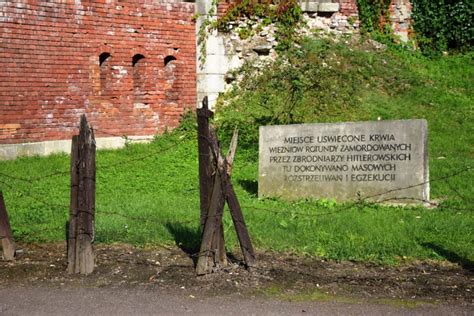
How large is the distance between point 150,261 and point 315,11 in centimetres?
1305

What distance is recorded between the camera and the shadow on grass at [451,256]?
25.7ft

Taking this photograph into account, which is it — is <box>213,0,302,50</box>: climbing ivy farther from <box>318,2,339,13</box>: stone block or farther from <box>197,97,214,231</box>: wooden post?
<box>197,97,214,231</box>: wooden post

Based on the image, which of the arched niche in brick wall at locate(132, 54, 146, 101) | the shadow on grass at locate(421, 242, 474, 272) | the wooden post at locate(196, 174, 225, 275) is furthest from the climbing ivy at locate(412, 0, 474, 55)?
the wooden post at locate(196, 174, 225, 275)

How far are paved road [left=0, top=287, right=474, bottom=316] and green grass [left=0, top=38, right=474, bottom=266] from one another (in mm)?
1724

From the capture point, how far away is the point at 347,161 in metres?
11.3

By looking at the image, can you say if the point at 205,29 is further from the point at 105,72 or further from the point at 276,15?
the point at 105,72

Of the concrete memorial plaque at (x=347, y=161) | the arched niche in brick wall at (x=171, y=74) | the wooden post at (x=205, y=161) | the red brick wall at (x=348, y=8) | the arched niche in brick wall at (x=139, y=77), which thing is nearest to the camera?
the wooden post at (x=205, y=161)

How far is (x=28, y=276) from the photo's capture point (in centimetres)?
778

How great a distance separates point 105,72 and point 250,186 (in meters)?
6.52

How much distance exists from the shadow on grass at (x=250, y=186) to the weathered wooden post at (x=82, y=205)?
4.74 meters

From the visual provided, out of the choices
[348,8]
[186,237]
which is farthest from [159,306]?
[348,8]

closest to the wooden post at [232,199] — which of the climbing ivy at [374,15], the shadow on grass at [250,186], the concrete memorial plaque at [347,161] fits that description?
the concrete memorial plaque at [347,161]

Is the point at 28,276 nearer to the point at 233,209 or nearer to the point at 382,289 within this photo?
the point at 233,209

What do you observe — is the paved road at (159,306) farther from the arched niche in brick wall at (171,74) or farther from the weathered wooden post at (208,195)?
the arched niche in brick wall at (171,74)
